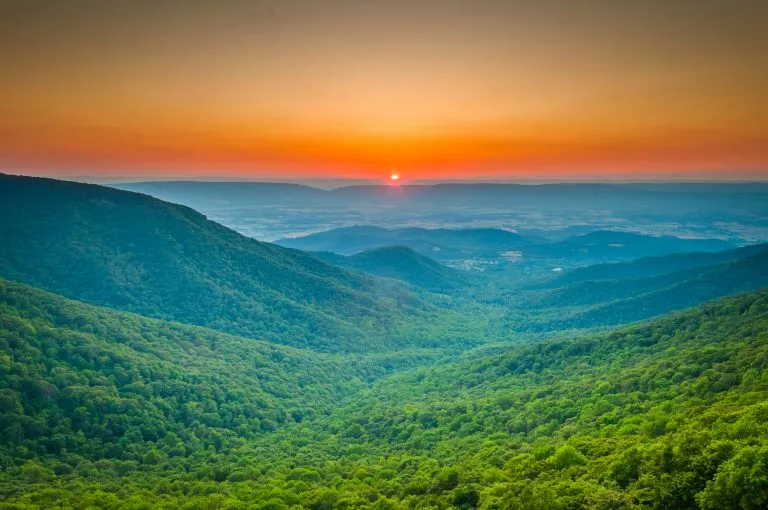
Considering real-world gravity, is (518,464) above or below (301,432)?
above

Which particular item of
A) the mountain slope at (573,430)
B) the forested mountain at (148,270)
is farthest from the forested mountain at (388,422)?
the forested mountain at (148,270)

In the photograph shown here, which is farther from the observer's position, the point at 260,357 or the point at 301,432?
the point at 260,357

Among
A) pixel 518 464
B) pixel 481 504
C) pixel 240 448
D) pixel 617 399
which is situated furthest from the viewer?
pixel 240 448

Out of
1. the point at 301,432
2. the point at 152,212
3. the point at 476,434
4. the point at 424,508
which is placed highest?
the point at 152,212

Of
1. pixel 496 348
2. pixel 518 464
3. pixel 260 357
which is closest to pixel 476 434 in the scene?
pixel 518 464

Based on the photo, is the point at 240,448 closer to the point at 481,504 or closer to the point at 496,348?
the point at 481,504

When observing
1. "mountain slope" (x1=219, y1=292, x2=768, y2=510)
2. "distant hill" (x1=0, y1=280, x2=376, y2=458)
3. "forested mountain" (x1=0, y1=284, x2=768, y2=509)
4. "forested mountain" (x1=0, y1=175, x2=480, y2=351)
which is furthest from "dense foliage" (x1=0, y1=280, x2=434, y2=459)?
"forested mountain" (x1=0, y1=175, x2=480, y2=351)

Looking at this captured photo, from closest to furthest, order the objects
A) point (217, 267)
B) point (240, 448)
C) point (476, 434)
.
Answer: point (476, 434) < point (240, 448) < point (217, 267)
